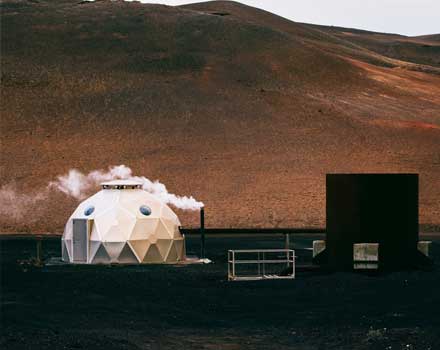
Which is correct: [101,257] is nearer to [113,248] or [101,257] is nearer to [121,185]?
[113,248]

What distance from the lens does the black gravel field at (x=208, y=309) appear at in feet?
81.4

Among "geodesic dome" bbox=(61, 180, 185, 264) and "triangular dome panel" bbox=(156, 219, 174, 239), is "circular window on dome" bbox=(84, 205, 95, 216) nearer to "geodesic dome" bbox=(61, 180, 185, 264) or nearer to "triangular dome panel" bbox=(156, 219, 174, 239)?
"geodesic dome" bbox=(61, 180, 185, 264)

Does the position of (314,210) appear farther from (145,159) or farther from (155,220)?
(155,220)

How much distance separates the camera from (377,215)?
38125 mm

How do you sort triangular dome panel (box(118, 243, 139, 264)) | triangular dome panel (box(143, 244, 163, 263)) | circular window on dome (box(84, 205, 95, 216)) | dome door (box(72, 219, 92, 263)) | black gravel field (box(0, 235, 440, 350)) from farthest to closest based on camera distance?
triangular dome panel (box(143, 244, 163, 263)) → circular window on dome (box(84, 205, 95, 216)) → triangular dome panel (box(118, 243, 139, 264)) → dome door (box(72, 219, 92, 263)) → black gravel field (box(0, 235, 440, 350))

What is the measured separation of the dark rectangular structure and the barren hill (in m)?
29.9

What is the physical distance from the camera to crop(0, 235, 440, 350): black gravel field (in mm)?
24797

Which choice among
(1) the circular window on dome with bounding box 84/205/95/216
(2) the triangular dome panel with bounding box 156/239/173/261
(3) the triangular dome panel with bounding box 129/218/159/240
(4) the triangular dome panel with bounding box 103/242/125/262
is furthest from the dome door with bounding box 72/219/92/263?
(2) the triangular dome panel with bounding box 156/239/173/261

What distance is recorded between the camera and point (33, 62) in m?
104

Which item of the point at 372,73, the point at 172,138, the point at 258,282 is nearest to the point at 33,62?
the point at 172,138

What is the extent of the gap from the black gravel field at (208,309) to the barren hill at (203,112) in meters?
31.2

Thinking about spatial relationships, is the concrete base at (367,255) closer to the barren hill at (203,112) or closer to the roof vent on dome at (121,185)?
the roof vent on dome at (121,185)

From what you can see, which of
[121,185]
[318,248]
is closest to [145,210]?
[121,185]

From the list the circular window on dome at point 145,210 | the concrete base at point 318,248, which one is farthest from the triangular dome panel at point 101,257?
the concrete base at point 318,248
